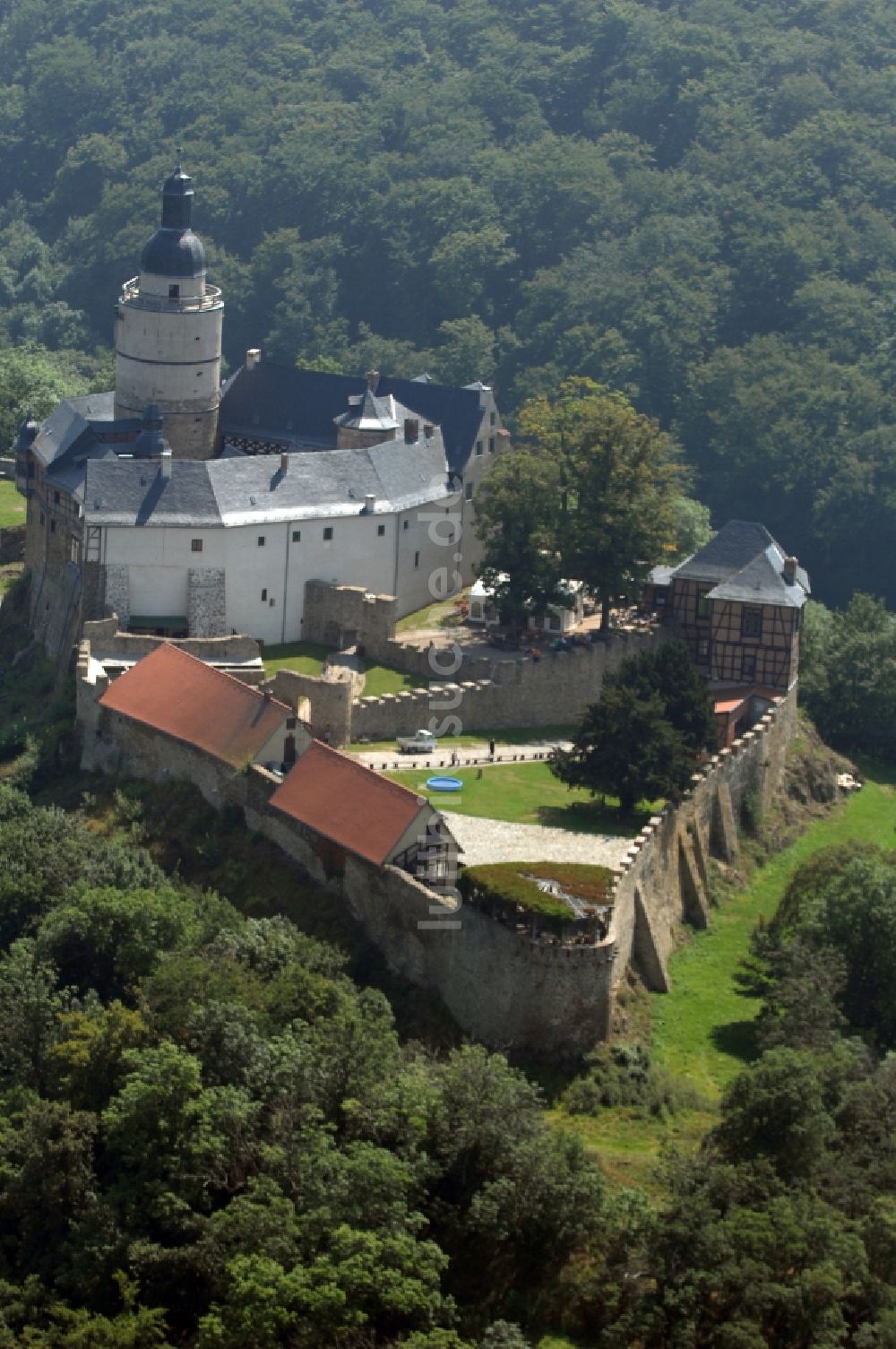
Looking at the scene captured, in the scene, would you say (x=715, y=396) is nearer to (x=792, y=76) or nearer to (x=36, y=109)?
(x=792, y=76)

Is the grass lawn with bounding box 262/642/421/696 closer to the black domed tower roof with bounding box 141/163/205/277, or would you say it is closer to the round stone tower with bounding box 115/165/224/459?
the round stone tower with bounding box 115/165/224/459

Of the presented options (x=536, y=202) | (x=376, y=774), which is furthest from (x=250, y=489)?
(x=536, y=202)

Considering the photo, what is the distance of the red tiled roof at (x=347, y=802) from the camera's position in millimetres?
65562

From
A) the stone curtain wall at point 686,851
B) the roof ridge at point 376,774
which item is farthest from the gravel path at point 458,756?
the stone curtain wall at point 686,851

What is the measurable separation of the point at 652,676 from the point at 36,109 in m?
117

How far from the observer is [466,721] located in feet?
254

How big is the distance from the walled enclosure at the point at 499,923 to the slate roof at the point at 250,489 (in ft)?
15.0

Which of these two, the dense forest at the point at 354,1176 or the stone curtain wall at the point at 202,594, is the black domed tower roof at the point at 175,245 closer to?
the stone curtain wall at the point at 202,594

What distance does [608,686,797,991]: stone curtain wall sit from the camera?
219 ft

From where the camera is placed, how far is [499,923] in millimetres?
62594

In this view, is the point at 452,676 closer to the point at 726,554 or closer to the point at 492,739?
the point at 492,739

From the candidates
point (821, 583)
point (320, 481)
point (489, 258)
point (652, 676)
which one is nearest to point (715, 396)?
point (821, 583)

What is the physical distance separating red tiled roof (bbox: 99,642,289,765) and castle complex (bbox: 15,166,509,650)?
4477mm

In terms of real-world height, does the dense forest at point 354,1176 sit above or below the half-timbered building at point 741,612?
below
